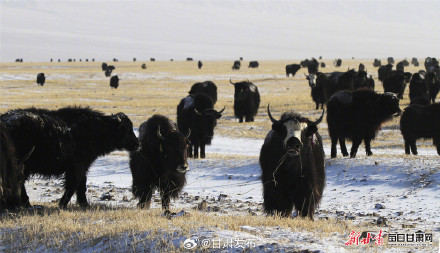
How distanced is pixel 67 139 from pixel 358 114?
25.0 ft

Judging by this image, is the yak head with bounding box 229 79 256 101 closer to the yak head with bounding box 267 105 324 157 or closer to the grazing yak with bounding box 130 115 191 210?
the grazing yak with bounding box 130 115 191 210

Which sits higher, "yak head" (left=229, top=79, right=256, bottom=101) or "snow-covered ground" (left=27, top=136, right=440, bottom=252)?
"yak head" (left=229, top=79, right=256, bottom=101)

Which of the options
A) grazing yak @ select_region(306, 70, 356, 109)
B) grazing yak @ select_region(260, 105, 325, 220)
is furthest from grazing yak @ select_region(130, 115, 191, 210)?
grazing yak @ select_region(306, 70, 356, 109)

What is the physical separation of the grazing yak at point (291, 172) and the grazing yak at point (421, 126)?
8.95 m

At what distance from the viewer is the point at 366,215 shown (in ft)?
31.0

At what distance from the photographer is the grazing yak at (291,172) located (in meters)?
7.90

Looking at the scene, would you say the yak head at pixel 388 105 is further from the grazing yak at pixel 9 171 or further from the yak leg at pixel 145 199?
the grazing yak at pixel 9 171

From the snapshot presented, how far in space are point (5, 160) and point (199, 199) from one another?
4141 millimetres

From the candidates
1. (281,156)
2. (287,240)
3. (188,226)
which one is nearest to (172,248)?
(188,226)

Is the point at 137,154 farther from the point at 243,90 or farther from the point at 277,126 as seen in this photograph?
the point at 243,90

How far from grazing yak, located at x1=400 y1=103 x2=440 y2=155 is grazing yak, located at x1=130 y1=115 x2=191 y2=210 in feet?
29.4

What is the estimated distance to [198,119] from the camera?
16891 millimetres

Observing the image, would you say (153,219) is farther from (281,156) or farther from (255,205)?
(255,205)
